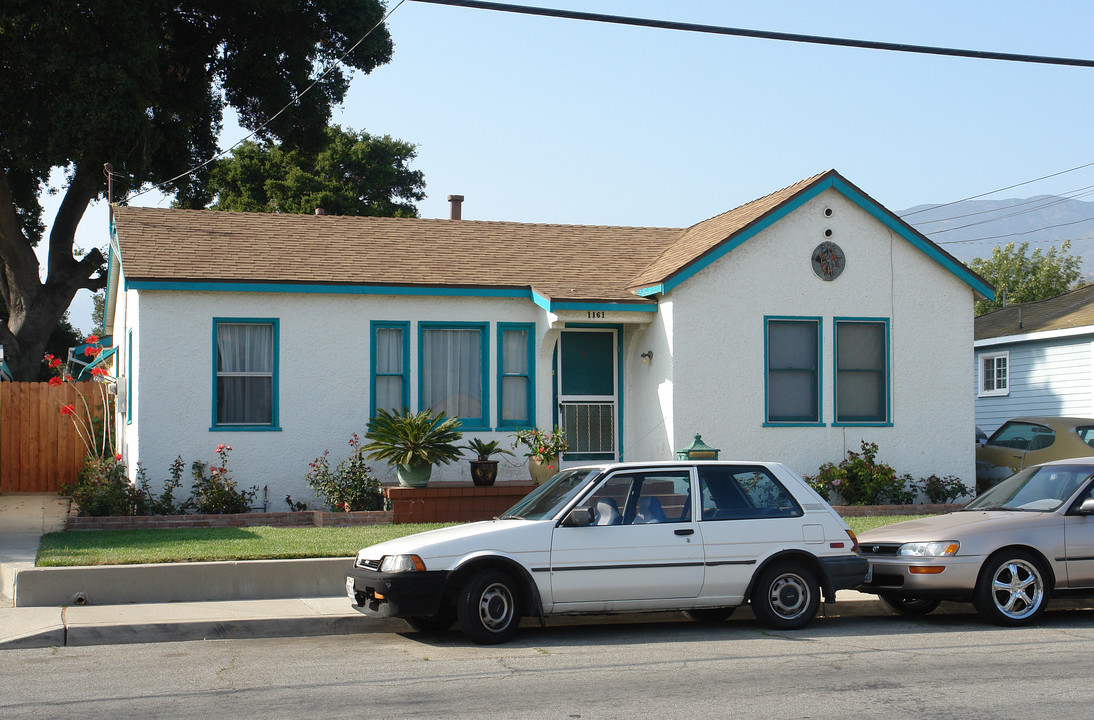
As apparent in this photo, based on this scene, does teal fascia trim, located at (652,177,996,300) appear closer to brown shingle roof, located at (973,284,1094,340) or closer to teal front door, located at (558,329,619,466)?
teal front door, located at (558,329,619,466)

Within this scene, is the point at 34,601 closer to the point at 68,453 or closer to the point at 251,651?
the point at 251,651

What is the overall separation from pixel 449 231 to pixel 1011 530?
11.7 m

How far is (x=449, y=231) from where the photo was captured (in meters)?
19.3

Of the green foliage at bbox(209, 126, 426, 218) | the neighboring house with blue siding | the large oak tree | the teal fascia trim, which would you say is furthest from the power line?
the green foliage at bbox(209, 126, 426, 218)

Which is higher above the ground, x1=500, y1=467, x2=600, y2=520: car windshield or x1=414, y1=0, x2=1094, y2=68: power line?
x1=414, y1=0, x2=1094, y2=68: power line

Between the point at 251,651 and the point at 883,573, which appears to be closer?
the point at 251,651

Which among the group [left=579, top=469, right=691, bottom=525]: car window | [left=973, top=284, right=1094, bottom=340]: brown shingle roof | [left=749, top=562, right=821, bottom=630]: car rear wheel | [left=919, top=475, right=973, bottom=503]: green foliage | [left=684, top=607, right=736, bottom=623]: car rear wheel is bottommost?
[left=684, top=607, right=736, bottom=623]: car rear wheel

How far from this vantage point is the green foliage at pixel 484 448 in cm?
1566

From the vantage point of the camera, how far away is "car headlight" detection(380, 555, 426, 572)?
28.9 feet

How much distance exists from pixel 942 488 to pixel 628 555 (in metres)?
9.61

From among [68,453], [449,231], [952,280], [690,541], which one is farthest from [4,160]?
[690,541]

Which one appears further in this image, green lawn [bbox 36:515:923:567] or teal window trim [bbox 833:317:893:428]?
teal window trim [bbox 833:317:893:428]

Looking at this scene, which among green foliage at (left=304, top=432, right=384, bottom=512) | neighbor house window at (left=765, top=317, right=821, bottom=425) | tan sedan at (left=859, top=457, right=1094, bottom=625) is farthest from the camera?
neighbor house window at (left=765, top=317, right=821, bottom=425)

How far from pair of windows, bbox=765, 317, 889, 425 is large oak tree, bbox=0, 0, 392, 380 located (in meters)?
17.0
